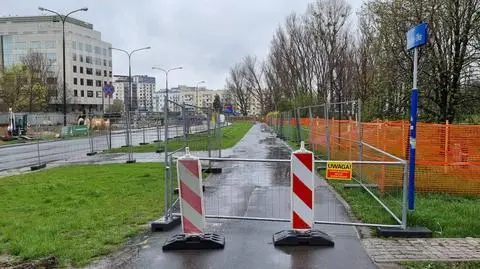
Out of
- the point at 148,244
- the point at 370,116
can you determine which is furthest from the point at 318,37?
the point at 148,244

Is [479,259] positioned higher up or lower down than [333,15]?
lower down

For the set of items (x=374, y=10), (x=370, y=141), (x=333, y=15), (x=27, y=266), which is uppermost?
(x=333, y=15)

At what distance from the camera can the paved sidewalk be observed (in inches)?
241

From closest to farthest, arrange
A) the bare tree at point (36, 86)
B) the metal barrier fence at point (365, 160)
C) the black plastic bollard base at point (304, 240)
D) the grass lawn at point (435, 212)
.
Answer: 1. the black plastic bollard base at point (304, 240)
2. the grass lawn at point (435, 212)
3. the metal barrier fence at point (365, 160)
4. the bare tree at point (36, 86)

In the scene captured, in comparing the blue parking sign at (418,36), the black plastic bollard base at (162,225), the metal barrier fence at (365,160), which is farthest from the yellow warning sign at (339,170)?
the black plastic bollard base at (162,225)

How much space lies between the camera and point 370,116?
869 inches

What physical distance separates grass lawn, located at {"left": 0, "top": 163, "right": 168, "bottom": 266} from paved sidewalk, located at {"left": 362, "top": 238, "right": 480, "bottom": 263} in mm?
3474

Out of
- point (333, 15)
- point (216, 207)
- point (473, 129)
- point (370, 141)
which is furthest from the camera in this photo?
point (333, 15)

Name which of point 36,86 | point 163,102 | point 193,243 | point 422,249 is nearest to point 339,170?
point 422,249

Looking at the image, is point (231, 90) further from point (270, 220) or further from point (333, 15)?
→ point (270, 220)

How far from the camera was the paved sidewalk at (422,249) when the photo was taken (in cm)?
611

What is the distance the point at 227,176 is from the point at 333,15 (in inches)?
1168

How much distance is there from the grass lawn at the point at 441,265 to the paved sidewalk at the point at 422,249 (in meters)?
0.13

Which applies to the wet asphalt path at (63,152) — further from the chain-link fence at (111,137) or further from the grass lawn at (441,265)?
the grass lawn at (441,265)
